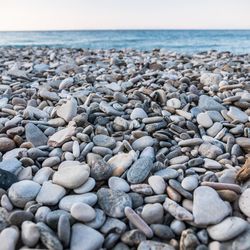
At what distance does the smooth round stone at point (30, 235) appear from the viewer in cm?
119

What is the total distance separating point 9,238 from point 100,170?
0.52 m

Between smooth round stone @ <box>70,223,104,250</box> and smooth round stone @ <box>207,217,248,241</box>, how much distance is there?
421mm

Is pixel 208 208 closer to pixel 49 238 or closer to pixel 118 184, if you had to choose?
pixel 118 184

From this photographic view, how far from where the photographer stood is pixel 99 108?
2.32 meters

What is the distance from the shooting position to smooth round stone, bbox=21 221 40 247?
3.90 feet

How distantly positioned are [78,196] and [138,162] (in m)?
0.38

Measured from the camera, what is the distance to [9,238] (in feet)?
3.91

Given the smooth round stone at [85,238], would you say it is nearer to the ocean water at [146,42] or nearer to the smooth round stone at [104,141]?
the smooth round stone at [104,141]

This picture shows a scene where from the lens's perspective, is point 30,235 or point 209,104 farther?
point 209,104

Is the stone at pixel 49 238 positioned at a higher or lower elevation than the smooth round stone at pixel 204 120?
lower

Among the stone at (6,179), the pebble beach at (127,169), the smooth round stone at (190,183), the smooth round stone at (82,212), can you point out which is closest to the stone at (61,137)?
the pebble beach at (127,169)

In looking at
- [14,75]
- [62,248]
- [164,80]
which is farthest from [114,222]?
[14,75]

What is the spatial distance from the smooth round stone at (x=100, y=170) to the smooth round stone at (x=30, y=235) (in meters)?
0.42

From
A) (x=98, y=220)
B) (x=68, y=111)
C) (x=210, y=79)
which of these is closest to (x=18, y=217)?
(x=98, y=220)
